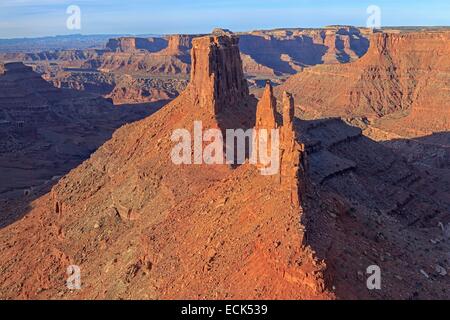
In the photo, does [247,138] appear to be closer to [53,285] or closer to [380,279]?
[53,285]

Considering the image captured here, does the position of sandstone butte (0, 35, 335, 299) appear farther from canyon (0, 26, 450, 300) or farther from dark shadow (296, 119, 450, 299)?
dark shadow (296, 119, 450, 299)

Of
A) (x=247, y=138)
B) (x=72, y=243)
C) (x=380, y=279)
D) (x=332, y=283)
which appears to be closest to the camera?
(x=332, y=283)

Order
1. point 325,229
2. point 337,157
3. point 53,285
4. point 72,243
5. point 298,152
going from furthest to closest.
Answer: point 337,157 → point 72,243 → point 53,285 → point 298,152 → point 325,229

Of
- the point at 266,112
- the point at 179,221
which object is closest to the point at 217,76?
the point at 266,112

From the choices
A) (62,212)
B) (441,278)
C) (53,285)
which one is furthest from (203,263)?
(62,212)

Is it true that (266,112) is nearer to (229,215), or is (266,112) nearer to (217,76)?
(229,215)

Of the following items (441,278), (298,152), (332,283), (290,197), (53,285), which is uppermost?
(298,152)

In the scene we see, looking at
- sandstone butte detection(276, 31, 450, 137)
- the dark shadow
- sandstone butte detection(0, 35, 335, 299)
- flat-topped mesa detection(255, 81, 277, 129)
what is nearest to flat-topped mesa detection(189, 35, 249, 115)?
sandstone butte detection(0, 35, 335, 299)
